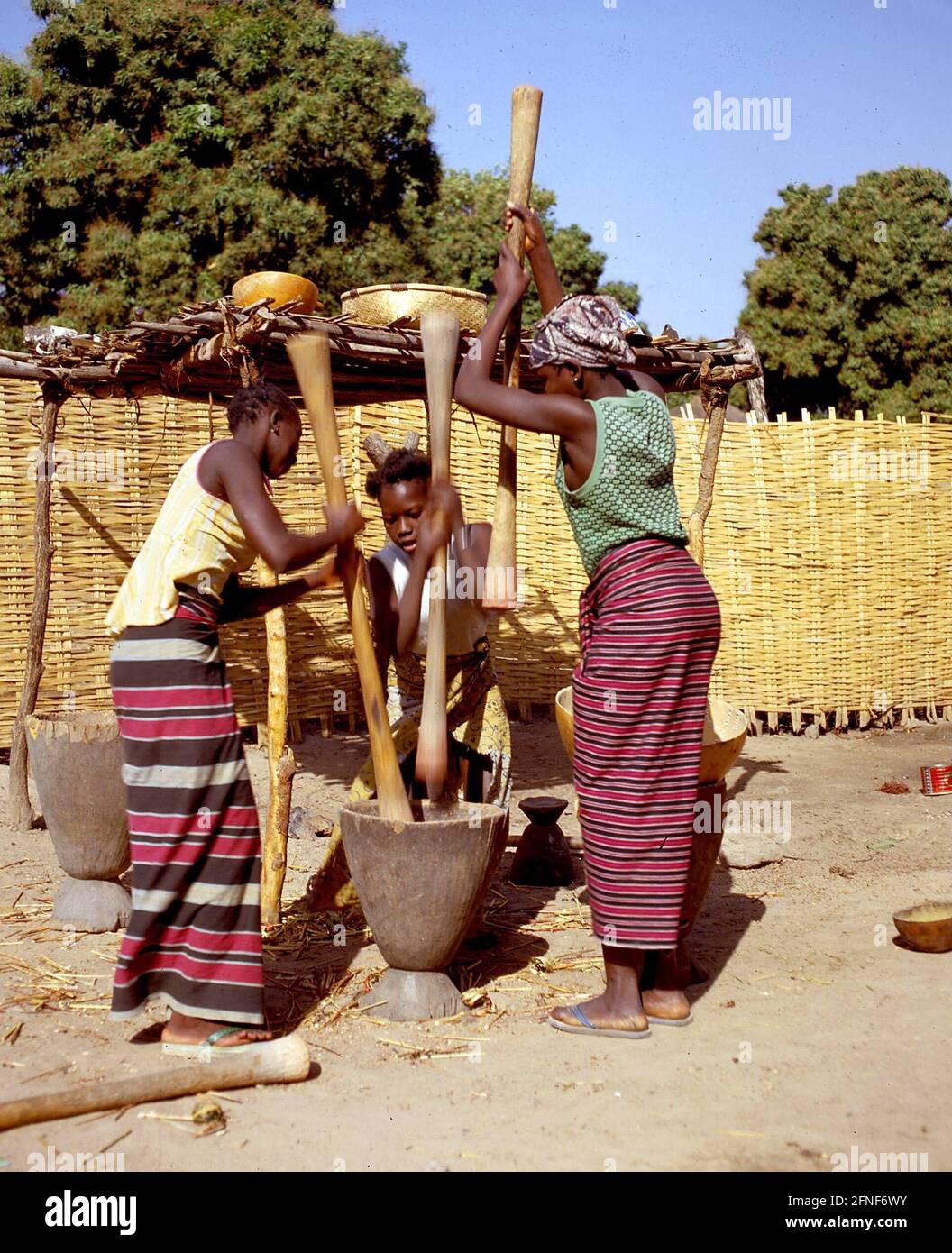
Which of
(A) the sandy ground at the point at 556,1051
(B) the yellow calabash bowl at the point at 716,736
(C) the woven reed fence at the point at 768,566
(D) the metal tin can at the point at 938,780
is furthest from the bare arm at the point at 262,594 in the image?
(D) the metal tin can at the point at 938,780

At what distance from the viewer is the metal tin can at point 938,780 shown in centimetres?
718

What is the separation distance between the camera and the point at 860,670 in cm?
960

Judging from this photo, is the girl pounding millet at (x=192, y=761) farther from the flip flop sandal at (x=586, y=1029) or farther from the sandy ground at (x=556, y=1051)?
the flip flop sandal at (x=586, y=1029)

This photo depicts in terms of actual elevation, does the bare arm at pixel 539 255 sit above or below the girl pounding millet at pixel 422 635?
above

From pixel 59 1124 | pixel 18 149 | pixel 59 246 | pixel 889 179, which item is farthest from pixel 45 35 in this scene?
pixel 59 1124

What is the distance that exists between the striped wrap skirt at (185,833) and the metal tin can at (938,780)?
501cm

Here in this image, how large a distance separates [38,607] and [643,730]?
14.6ft

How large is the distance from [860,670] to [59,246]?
1272cm

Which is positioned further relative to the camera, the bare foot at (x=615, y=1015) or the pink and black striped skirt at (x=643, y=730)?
the bare foot at (x=615, y=1015)

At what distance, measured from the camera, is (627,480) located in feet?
11.2

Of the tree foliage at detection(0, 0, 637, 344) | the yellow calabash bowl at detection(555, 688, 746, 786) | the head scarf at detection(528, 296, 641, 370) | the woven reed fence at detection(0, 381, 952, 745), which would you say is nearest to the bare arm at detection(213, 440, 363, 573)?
the head scarf at detection(528, 296, 641, 370)

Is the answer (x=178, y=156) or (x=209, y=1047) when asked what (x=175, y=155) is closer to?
(x=178, y=156)

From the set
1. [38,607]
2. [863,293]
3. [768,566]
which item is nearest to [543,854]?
[38,607]

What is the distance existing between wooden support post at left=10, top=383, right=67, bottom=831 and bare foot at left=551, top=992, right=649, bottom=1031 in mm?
3985
